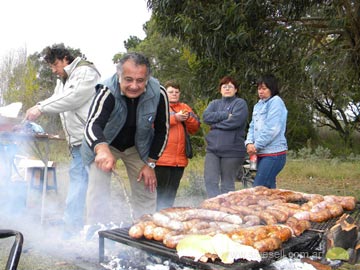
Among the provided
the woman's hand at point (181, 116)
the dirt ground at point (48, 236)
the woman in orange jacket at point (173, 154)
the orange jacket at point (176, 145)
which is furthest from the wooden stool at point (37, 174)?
the woman's hand at point (181, 116)

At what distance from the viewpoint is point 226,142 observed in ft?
16.1

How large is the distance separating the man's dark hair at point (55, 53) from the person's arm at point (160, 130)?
1520mm

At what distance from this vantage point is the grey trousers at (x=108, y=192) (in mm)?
3676

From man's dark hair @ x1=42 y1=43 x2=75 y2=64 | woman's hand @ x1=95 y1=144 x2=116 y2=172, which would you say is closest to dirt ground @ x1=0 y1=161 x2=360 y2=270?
woman's hand @ x1=95 y1=144 x2=116 y2=172

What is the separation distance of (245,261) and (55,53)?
328cm

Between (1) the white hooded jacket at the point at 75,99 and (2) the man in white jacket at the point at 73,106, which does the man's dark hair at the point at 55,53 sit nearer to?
(2) the man in white jacket at the point at 73,106

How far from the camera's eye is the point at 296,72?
7277 millimetres

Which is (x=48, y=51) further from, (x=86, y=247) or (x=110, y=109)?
(x=86, y=247)

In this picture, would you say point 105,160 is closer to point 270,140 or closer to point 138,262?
point 138,262

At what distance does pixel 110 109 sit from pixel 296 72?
4.84 meters

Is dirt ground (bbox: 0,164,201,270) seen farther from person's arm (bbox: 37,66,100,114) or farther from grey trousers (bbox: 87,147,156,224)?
person's arm (bbox: 37,66,100,114)

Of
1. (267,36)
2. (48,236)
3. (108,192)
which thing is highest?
(267,36)

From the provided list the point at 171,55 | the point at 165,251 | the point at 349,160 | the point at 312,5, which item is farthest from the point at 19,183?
the point at 171,55

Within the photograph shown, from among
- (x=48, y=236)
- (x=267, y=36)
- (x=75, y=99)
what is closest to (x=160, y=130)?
(x=75, y=99)
